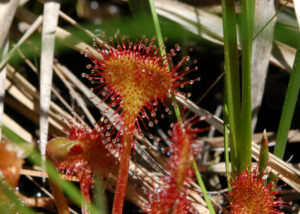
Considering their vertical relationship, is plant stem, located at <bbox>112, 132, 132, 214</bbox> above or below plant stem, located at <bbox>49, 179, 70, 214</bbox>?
above

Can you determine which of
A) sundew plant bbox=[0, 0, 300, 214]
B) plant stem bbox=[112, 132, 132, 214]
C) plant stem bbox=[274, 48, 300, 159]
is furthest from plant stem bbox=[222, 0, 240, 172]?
plant stem bbox=[112, 132, 132, 214]

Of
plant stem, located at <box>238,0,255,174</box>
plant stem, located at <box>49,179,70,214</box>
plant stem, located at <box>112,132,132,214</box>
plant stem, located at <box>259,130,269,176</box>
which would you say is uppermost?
plant stem, located at <box>238,0,255,174</box>

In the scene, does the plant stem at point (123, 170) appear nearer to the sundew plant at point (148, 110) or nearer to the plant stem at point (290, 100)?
the sundew plant at point (148, 110)

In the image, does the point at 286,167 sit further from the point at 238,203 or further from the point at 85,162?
the point at 85,162

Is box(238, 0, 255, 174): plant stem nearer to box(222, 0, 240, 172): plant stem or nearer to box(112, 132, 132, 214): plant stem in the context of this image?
box(222, 0, 240, 172): plant stem

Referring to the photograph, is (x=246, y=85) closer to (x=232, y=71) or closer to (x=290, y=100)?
(x=232, y=71)

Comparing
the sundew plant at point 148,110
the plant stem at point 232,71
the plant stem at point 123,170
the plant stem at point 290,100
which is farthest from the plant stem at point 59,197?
the plant stem at point 290,100

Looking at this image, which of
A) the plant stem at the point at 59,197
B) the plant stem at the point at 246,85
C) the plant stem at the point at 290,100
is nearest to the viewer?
the plant stem at the point at 246,85

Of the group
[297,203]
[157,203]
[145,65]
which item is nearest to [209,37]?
[145,65]
